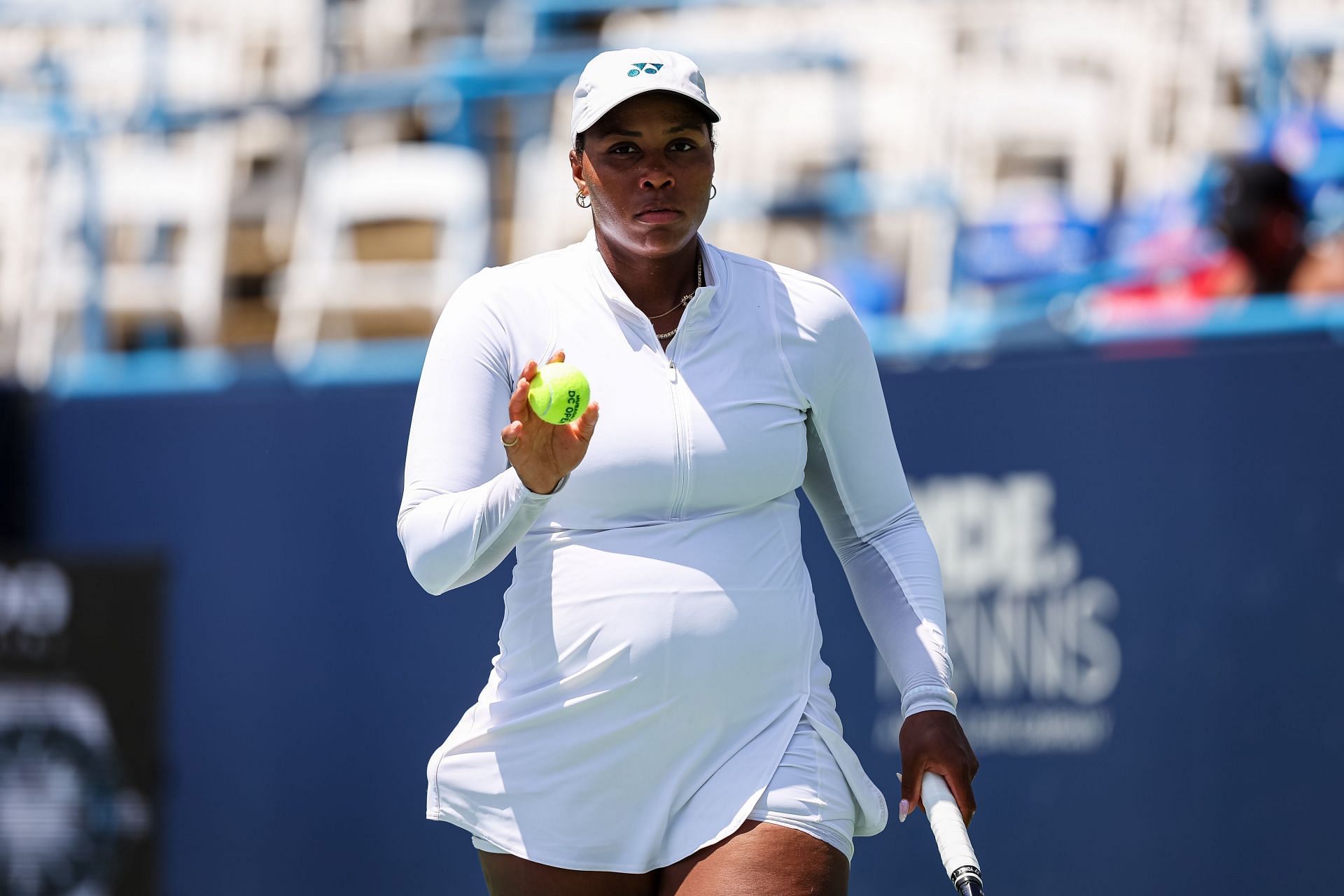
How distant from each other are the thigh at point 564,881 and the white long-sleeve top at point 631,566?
0.05 feet

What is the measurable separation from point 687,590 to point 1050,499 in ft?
8.22

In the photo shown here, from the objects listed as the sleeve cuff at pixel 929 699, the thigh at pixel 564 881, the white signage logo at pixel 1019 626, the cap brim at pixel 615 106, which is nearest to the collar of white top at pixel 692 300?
the cap brim at pixel 615 106

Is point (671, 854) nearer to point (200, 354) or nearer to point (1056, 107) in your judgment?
point (200, 354)

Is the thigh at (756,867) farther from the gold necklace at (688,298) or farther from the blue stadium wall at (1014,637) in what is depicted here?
the blue stadium wall at (1014,637)

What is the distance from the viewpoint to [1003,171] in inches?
244

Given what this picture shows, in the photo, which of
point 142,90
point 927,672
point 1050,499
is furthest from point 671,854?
point 142,90

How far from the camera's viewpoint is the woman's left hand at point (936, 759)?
2127mm

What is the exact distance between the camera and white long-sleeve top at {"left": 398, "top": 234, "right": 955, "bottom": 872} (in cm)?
205

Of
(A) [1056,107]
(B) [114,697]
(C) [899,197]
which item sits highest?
(A) [1056,107]

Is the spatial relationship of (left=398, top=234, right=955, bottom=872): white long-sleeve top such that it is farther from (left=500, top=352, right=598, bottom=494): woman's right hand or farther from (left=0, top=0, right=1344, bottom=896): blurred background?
(left=0, top=0, right=1344, bottom=896): blurred background

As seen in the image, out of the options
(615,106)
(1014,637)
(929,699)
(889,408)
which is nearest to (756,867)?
(929,699)

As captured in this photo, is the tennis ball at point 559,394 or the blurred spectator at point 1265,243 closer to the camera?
the tennis ball at point 559,394

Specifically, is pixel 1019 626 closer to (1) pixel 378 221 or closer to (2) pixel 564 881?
(2) pixel 564 881

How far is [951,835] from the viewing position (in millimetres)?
2029
